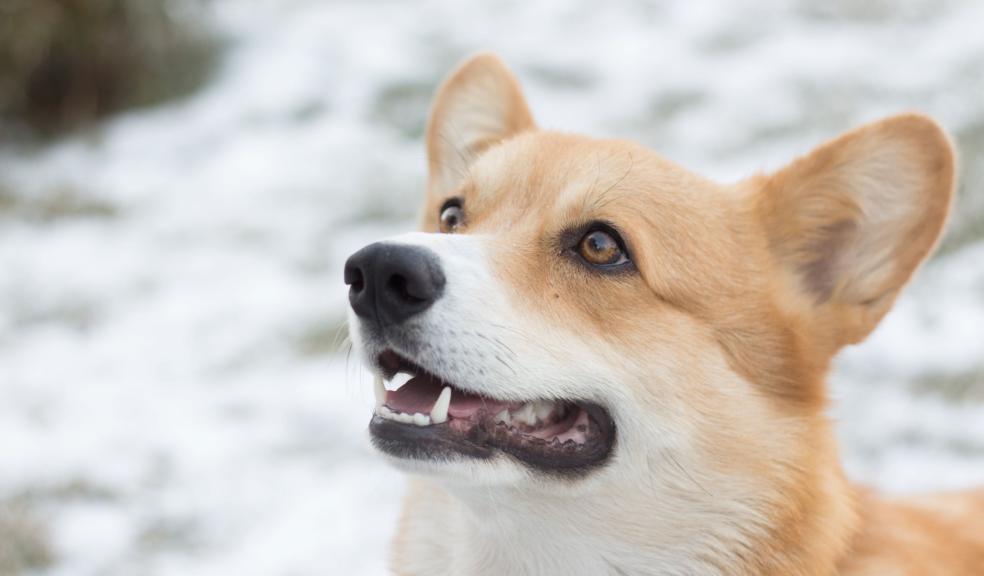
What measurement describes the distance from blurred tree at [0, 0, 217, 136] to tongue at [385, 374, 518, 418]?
222 inches

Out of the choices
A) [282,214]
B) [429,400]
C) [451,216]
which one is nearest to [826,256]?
[451,216]

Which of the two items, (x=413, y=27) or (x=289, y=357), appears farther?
(x=413, y=27)

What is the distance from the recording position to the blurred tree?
6922 millimetres

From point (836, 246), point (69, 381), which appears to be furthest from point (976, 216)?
point (69, 381)

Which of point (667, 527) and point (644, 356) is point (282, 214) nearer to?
point (644, 356)

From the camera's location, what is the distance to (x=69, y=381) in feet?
16.0

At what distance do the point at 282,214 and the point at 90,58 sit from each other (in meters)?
2.16

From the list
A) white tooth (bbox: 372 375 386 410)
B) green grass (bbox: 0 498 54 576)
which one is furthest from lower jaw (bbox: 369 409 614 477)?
green grass (bbox: 0 498 54 576)

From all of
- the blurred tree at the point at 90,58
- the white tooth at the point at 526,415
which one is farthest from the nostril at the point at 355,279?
the blurred tree at the point at 90,58

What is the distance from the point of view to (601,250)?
2.58 meters

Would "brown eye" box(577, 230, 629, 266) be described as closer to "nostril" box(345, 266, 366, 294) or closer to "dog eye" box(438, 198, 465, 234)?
"dog eye" box(438, 198, 465, 234)

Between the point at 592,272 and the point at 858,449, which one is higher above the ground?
the point at 592,272

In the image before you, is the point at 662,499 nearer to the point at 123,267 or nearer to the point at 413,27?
the point at 123,267

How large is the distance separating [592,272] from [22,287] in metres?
4.22
